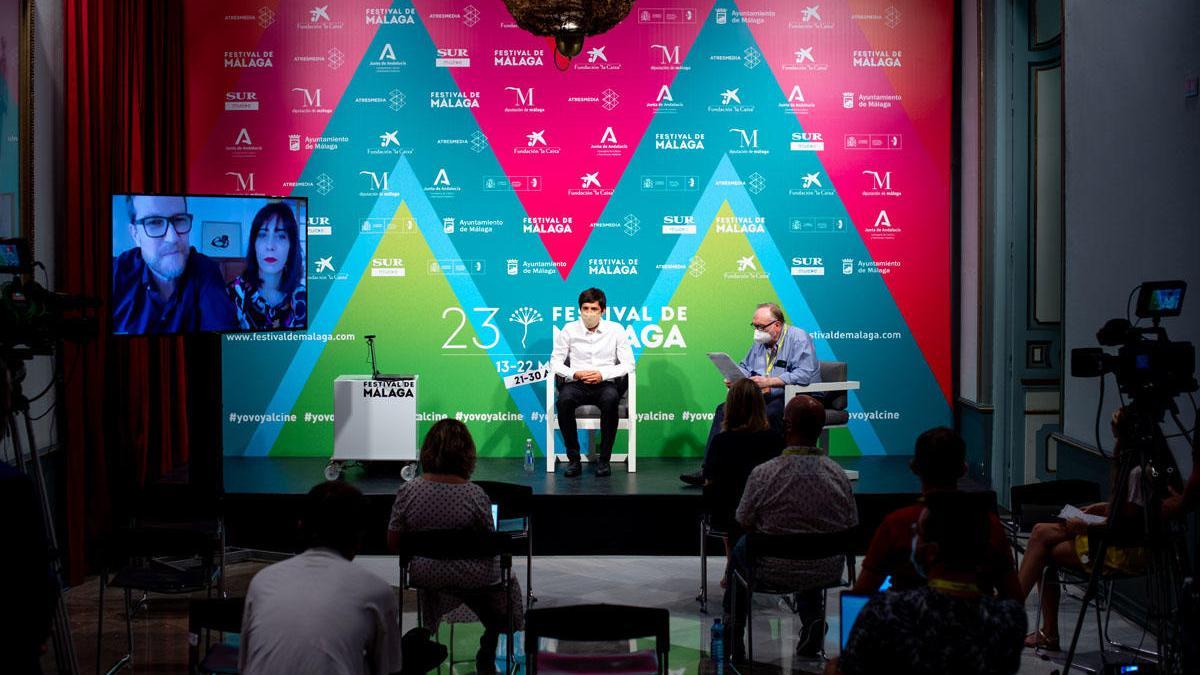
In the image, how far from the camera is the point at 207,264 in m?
6.15

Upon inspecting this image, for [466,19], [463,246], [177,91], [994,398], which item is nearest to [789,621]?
[994,398]

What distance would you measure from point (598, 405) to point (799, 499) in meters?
3.18

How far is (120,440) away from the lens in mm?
6750

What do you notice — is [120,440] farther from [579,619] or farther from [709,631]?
[579,619]

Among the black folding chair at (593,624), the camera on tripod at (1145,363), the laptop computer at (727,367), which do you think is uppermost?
the camera on tripod at (1145,363)

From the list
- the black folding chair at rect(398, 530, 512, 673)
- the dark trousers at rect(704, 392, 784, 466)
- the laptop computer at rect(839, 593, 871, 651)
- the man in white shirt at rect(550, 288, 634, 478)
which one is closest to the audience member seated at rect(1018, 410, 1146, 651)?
the laptop computer at rect(839, 593, 871, 651)

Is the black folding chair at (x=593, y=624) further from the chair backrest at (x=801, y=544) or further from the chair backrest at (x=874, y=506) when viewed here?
the chair backrest at (x=874, y=506)

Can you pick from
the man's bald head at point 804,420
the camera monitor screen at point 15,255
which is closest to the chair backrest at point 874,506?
the man's bald head at point 804,420

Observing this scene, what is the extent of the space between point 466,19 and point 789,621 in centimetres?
474

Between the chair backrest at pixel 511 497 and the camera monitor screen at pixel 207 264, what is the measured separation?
6.56 ft

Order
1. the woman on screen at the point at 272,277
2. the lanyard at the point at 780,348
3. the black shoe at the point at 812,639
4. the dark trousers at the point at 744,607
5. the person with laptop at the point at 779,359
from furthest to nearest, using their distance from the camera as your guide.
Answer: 1. the lanyard at the point at 780,348
2. the person with laptop at the point at 779,359
3. the woman on screen at the point at 272,277
4. the black shoe at the point at 812,639
5. the dark trousers at the point at 744,607

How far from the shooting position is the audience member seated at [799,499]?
4.43 m

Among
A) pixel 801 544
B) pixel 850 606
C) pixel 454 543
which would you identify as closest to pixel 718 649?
pixel 801 544

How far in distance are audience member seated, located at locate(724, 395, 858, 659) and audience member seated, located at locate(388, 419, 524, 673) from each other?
0.95 metres
